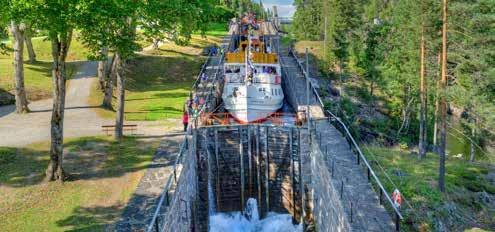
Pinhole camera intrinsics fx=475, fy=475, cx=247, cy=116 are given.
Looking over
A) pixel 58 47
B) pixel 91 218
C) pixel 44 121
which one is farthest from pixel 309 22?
pixel 91 218

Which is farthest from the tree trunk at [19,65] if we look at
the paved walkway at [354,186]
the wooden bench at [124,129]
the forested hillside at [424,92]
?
the forested hillside at [424,92]

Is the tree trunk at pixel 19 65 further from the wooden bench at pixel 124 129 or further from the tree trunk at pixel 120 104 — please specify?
the tree trunk at pixel 120 104

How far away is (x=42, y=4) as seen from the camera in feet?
48.4

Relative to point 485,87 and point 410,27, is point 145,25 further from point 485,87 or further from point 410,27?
point 410,27

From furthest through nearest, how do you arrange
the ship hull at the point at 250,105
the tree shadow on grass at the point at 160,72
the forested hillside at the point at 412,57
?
the tree shadow on grass at the point at 160,72
the ship hull at the point at 250,105
the forested hillside at the point at 412,57

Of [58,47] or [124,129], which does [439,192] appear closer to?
[124,129]

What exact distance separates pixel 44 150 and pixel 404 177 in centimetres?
1676

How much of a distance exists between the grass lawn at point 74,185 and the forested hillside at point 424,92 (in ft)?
34.4

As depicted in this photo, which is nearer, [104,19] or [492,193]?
[104,19]

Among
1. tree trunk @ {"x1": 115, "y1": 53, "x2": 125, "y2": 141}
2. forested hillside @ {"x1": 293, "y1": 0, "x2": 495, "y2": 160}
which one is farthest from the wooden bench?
forested hillside @ {"x1": 293, "y1": 0, "x2": 495, "y2": 160}

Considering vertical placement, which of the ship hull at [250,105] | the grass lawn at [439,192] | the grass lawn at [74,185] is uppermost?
the ship hull at [250,105]

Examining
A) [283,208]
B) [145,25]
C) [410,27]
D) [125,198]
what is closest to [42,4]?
[145,25]

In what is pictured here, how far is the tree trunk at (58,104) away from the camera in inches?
692

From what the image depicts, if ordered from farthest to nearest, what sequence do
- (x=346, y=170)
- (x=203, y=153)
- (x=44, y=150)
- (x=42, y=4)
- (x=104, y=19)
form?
1. (x=203, y=153)
2. (x=44, y=150)
3. (x=346, y=170)
4. (x=104, y=19)
5. (x=42, y=4)
